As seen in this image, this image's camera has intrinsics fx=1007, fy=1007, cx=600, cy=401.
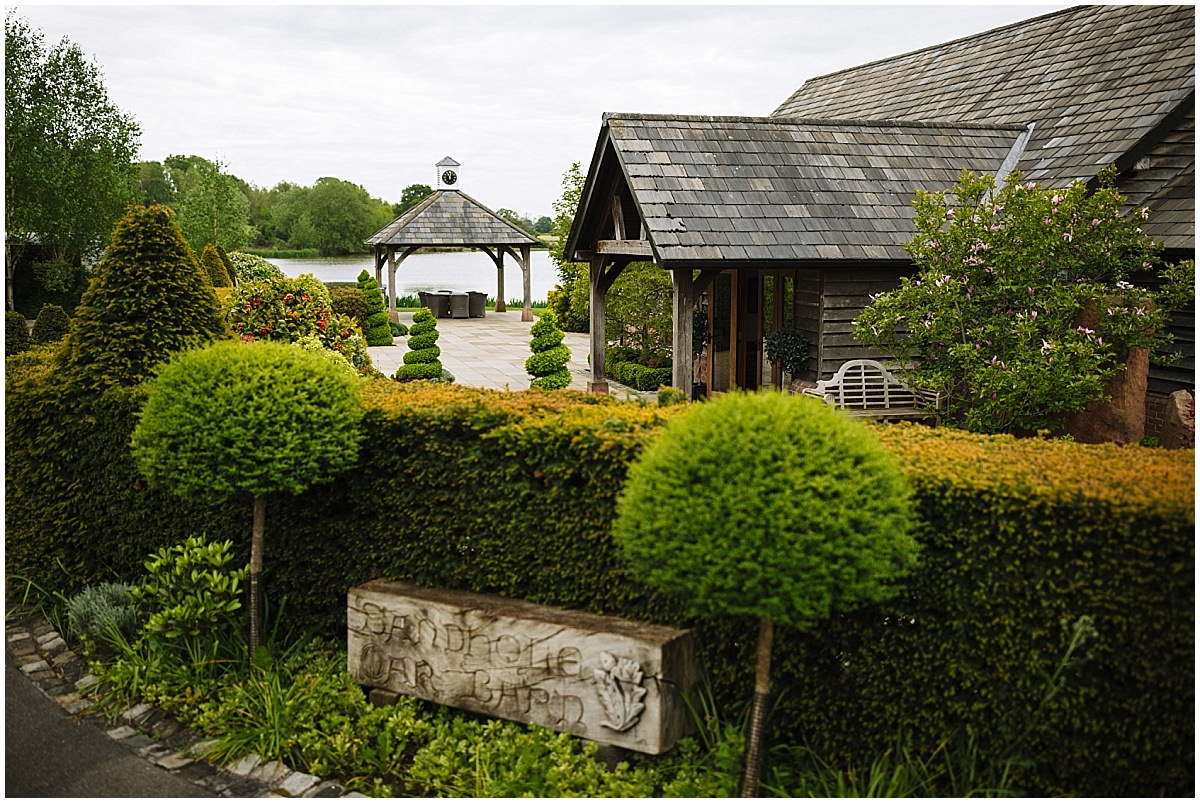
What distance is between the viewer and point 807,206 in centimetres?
1273

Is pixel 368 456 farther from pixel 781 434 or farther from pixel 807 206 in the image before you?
pixel 807 206

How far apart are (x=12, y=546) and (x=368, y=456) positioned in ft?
11.5

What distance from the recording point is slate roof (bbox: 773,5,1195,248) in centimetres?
1198

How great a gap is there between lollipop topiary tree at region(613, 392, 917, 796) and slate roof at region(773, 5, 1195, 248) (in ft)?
27.0

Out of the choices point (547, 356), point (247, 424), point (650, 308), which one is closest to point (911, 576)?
point (247, 424)

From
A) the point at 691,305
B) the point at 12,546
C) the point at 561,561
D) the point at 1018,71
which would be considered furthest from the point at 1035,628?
the point at 1018,71

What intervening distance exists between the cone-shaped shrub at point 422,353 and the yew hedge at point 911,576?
10.2 meters

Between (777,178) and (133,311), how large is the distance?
8.26 meters

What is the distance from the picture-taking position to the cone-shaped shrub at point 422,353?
17297 millimetres

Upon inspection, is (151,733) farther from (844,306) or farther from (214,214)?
(214,214)

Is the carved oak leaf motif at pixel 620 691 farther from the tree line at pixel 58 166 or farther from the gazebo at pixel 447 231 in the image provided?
the tree line at pixel 58 166

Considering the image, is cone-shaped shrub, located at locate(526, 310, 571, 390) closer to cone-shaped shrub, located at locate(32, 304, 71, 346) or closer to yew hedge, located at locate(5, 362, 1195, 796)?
cone-shaped shrub, located at locate(32, 304, 71, 346)

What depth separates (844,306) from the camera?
13102mm

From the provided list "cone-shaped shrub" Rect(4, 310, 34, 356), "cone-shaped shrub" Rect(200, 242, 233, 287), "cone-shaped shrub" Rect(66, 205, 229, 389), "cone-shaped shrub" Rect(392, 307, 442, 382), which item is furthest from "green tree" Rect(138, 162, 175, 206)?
"cone-shaped shrub" Rect(66, 205, 229, 389)
